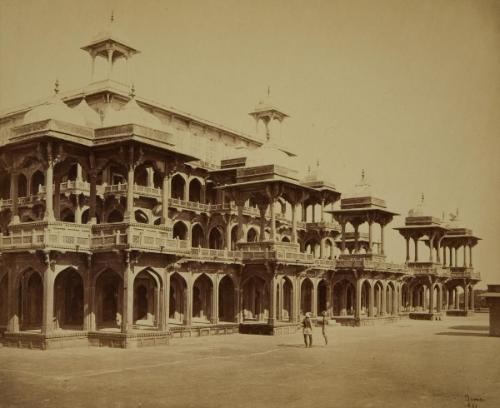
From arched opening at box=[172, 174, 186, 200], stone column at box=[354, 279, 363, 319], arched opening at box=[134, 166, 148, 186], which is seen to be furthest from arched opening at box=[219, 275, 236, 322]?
stone column at box=[354, 279, 363, 319]

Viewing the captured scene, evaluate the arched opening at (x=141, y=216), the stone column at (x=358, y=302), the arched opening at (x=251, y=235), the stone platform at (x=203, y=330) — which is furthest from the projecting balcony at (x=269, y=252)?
the arched opening at (x=251, y=235)

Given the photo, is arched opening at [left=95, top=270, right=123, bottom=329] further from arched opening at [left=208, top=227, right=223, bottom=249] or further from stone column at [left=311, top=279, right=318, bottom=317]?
arched opening at [left=208, top=227, right=223, bottom=249]

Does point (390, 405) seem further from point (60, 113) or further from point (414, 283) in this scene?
point (414, 283)

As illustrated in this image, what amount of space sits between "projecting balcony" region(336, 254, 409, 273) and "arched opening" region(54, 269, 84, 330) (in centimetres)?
2458

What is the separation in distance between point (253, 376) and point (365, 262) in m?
36.0

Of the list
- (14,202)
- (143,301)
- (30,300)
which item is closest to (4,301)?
(30,300)

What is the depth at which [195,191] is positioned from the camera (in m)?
58.9

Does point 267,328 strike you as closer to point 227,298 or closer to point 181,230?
point 227,298

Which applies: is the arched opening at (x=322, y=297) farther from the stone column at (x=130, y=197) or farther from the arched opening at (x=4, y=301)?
the stone column at (x=130, y=197)

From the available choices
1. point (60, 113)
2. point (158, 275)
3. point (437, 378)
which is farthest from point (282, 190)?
point (437, 378)

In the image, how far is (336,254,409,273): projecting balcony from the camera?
56.9m

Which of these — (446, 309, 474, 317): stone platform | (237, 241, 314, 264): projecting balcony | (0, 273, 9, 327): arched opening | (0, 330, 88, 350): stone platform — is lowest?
(446, 309, 474, 317): stone platform

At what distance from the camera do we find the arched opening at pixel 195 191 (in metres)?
58.3

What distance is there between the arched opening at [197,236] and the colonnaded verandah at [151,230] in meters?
0.11
